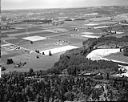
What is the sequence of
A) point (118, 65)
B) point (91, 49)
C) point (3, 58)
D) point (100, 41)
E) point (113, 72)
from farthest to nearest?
1. point (100, 41)
2. point (91, 49)
3. point (3, 58)
4. point (118, 65)
5. point (113, 72)

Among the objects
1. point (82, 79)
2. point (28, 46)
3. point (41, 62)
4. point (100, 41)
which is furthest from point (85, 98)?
point (28, 46)

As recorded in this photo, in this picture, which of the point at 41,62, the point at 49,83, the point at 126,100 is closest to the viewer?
the point at 126,100

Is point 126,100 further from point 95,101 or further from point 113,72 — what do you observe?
point 113,72

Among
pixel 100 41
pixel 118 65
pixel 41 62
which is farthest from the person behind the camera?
pixel 100 41

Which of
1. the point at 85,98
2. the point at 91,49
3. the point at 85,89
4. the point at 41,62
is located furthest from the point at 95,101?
the point at 91,49

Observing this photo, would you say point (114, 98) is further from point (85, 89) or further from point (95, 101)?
point (85, 89)

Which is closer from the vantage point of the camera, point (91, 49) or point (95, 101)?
point (95, 101)

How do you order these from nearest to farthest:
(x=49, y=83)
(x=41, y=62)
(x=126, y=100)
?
1. (x=126, y=100)
2. (x=49, y=83)
3. (x=41, y=62)

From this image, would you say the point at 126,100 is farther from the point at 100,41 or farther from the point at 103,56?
the point at 100,41

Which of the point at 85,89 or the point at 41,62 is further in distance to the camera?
the point at 41,62
